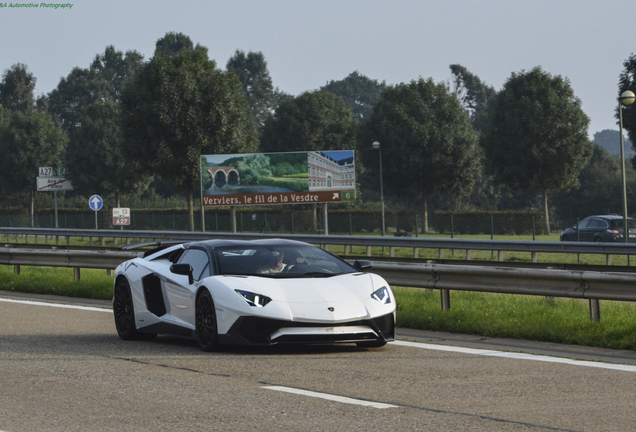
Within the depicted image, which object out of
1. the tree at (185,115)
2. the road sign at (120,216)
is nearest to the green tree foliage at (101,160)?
the tree at (185,115)

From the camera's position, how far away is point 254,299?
340 inches

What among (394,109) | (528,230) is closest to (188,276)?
(528,230)

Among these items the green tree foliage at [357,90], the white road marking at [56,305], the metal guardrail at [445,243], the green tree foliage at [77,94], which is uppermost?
the green tree foliage at [357,90]

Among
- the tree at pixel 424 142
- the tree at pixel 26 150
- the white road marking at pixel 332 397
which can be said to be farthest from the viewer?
the tree at pixel 26 150

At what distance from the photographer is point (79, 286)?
53.1ft

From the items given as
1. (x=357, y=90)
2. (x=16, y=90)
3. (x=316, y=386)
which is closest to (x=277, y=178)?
(x=316, y=386)

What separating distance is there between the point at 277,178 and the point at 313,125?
1043 inches

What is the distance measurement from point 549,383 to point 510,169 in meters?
57.2

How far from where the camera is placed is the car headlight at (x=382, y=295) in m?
8.98

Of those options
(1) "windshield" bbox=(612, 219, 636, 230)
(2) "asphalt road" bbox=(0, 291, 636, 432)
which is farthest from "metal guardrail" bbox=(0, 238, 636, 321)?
(1) "windshield" bbox=(612, 219, 636, 230)

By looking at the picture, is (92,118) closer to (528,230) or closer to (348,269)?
(528,230)

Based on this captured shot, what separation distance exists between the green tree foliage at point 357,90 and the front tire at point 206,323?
507 feet

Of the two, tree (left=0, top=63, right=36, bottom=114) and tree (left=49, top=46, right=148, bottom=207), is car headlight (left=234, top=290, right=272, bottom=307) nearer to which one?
tree (left=49, top=46, right=148, bottom=207)

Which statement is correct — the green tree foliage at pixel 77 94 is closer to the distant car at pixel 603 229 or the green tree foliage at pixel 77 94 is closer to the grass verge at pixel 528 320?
the distant car at pixel 603 229
